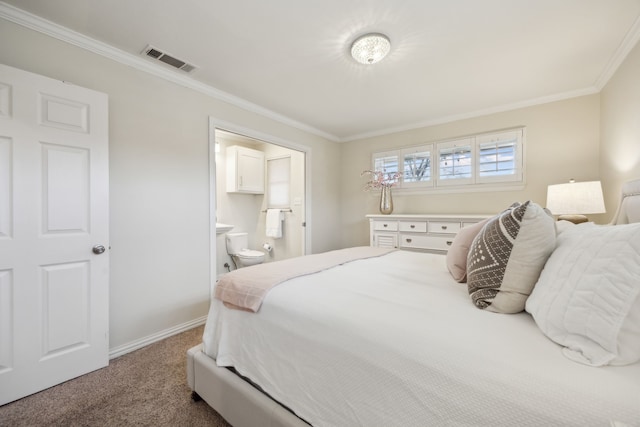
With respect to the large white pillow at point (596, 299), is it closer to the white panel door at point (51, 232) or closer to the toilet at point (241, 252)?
the white panel door at point (51, 232)

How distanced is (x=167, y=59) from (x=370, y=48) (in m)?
1.64

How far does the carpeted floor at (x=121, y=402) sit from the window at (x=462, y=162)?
339cm

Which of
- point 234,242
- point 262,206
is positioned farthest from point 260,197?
point 234,242

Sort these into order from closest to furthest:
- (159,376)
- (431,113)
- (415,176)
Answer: (159,376)
(431,113)
(415,176)

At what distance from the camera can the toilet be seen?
12.6ft

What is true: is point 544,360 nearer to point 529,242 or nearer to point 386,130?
point 529,242

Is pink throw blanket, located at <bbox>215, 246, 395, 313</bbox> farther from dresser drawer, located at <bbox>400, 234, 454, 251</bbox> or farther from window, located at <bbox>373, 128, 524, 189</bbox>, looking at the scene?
window, located at <bbox>373, 128, 524, 189</bbox>

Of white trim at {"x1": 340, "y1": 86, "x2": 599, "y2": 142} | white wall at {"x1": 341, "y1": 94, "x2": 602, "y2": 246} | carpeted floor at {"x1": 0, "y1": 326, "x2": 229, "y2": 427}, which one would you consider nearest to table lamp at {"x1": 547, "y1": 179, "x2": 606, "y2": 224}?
white wall at {"x1": 341, "y1": 94, "x2": 602, "y2": 246}

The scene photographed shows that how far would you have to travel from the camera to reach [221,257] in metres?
4.29

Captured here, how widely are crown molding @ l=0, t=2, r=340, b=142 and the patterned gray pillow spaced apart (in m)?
2.72

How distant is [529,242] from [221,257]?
416cm

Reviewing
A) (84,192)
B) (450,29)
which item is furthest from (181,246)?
(450,29)

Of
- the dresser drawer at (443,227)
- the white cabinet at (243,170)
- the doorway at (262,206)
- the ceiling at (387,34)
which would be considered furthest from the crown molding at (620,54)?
the white cabinet at (243,170)

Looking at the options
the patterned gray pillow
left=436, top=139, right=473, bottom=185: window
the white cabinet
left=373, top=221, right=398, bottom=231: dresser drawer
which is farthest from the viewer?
the white cabinet
